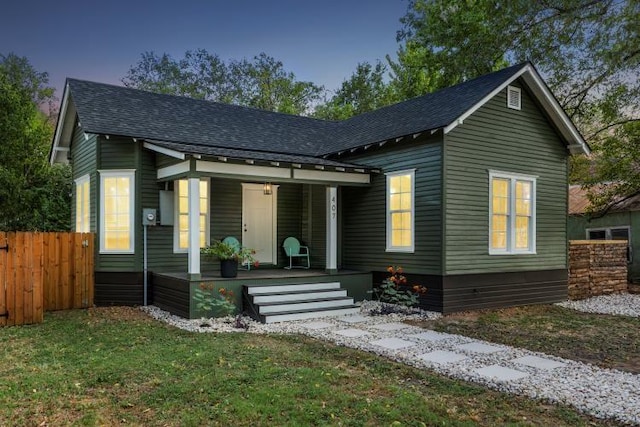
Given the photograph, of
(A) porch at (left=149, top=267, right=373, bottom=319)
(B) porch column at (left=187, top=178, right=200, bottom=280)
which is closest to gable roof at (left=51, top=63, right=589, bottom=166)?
(B) porch column at (left=187, top=178, right=200, bottom=280)

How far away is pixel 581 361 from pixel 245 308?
5389 millimetres

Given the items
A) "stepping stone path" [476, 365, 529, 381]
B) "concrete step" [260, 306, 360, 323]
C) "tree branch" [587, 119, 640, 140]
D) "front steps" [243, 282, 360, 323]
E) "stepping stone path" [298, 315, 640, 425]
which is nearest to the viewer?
"stepping stone path" [298, 315, 640, 425]

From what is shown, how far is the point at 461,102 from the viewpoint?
988cm

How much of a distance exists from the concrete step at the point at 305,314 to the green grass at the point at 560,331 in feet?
5.15

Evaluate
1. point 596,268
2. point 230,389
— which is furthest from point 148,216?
point 596,268

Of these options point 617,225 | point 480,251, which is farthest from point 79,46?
point 617,225

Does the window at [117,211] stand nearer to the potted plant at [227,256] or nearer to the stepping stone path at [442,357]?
the potted plant at [227,256]

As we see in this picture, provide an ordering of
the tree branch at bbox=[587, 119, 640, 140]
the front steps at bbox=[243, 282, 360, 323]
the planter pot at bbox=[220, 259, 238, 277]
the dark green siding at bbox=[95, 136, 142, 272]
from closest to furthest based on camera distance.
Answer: the front steps at bbox=[243, 282, 360, 323], the planter pot at bbox=[220, 259, 238, 277], the dark green siding at bbox=[95, 136, 142, 272], the tree branch at bbox=[587, 119, 640, 140]

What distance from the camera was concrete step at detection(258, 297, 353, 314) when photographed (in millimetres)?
8398

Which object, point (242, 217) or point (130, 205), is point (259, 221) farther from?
point (130, 205)

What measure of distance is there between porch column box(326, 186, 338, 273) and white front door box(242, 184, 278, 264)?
6.91 feet

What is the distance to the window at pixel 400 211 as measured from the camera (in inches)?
389

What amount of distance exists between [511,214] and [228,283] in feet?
20.0

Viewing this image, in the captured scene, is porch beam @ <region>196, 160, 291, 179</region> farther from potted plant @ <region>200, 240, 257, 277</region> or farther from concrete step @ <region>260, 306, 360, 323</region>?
concrete step @ <region>260, 306, 360, 323</region>
